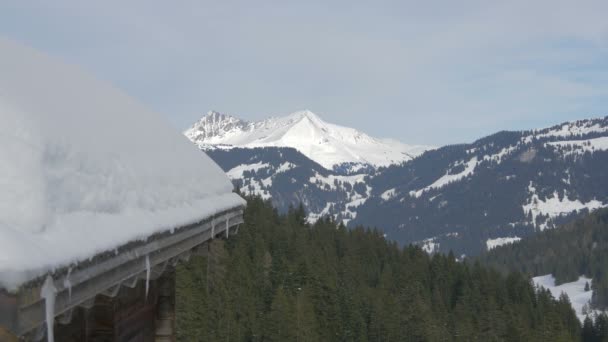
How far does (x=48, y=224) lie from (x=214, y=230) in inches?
157

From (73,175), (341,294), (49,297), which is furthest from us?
(341,294)

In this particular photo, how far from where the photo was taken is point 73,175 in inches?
132

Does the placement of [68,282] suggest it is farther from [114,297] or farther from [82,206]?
[114,297]

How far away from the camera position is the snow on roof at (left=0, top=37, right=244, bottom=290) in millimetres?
2611

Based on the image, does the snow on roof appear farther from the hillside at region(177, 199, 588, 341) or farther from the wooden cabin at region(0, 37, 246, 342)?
the hillside at region(177, 199, 588, 341)

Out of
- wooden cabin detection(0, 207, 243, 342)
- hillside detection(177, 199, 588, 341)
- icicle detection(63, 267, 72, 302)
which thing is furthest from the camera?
hillside detection(177, 199, 588, 341)

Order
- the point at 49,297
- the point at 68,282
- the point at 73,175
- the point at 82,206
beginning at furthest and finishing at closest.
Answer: the point at 73,175 → the point at 82,206 → the point at 68,282 → the point at 49,297

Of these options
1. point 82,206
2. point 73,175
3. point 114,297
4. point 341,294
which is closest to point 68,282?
point 82,206

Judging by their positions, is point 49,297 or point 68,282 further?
point 68,282

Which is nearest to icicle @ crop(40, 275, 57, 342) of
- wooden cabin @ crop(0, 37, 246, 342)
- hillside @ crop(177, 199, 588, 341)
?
wooden cabin @ crop(0, 37, 246, 342)

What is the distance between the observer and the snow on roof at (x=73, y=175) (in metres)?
2.61

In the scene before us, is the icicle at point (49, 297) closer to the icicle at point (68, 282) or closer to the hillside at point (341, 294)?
the icicle at point (68, 282)

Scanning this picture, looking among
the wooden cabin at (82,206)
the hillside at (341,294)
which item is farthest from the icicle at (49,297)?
the hillside at (341,294)

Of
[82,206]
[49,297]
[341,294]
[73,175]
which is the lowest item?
[341,294]
